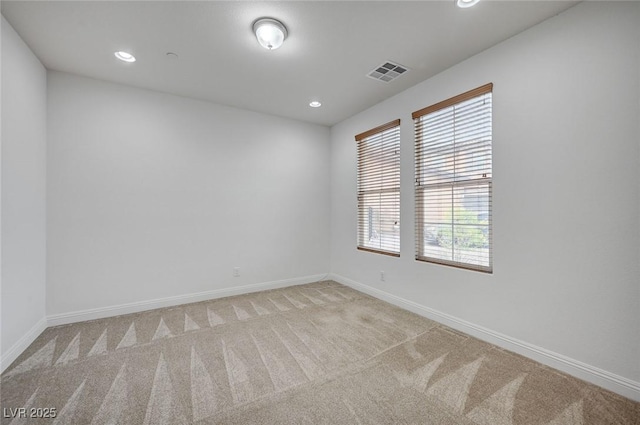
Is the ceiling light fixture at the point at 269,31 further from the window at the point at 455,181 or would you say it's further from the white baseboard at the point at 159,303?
the white baseboard at the point at 159,303

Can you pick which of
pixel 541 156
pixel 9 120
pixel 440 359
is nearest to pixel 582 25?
pixel 541 156

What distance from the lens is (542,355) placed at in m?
2.17

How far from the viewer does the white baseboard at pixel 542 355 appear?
1812mm

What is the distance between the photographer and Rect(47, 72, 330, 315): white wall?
9.77 feet

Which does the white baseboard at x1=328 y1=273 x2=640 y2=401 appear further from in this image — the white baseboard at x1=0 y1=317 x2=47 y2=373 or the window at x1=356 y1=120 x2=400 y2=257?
the white baseboard at x1=0 y1=317 x2=47 y2=373

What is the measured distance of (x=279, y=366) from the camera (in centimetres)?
215

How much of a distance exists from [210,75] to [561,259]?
3.87 metres

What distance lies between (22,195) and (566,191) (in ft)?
15.5

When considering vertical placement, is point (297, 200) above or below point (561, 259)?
above

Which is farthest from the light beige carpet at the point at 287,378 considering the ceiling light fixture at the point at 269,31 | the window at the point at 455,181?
the ceiling light fixture at the point at 269,31

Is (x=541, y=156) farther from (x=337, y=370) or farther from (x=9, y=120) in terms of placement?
(x=9, y=120)

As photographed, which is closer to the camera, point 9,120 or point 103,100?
point 9,120

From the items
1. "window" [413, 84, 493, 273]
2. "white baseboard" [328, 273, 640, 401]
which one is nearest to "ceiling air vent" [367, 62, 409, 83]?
"window" [413, 84, 493, 273]

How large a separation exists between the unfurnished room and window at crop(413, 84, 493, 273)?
0.07ft
